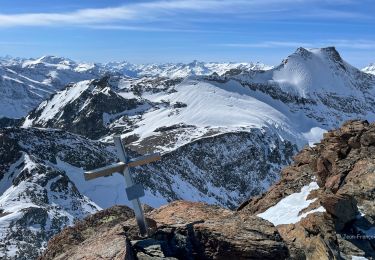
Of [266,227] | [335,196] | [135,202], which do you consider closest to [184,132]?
[335,196]

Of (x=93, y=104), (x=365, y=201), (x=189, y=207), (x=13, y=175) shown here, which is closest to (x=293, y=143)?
(x=93, y=104)

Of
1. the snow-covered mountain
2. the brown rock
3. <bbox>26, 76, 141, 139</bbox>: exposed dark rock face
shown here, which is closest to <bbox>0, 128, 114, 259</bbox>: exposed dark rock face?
the snow-covered mountain

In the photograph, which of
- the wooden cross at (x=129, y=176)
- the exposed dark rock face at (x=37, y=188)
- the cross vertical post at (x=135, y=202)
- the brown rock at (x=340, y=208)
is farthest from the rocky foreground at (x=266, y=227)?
the exposed dark rock face at (x=37, y=188)

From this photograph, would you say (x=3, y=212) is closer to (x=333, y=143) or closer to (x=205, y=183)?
(x=333, y=143)

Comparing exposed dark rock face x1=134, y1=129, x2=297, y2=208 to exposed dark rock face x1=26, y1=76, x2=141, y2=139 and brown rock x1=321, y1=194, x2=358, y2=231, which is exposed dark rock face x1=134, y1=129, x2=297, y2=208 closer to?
exposed dark rock face x1=26, y1=76, x2=141, y2=139

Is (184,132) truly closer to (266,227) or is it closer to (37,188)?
(37,188)

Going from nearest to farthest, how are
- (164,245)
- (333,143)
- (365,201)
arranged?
(164,245)
(365,201)
(333,143)

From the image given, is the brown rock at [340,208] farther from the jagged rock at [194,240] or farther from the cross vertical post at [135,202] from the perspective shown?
the cross vertical post at [135,202]

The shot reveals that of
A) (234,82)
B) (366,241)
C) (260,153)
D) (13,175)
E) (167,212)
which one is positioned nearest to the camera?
(167,212)
